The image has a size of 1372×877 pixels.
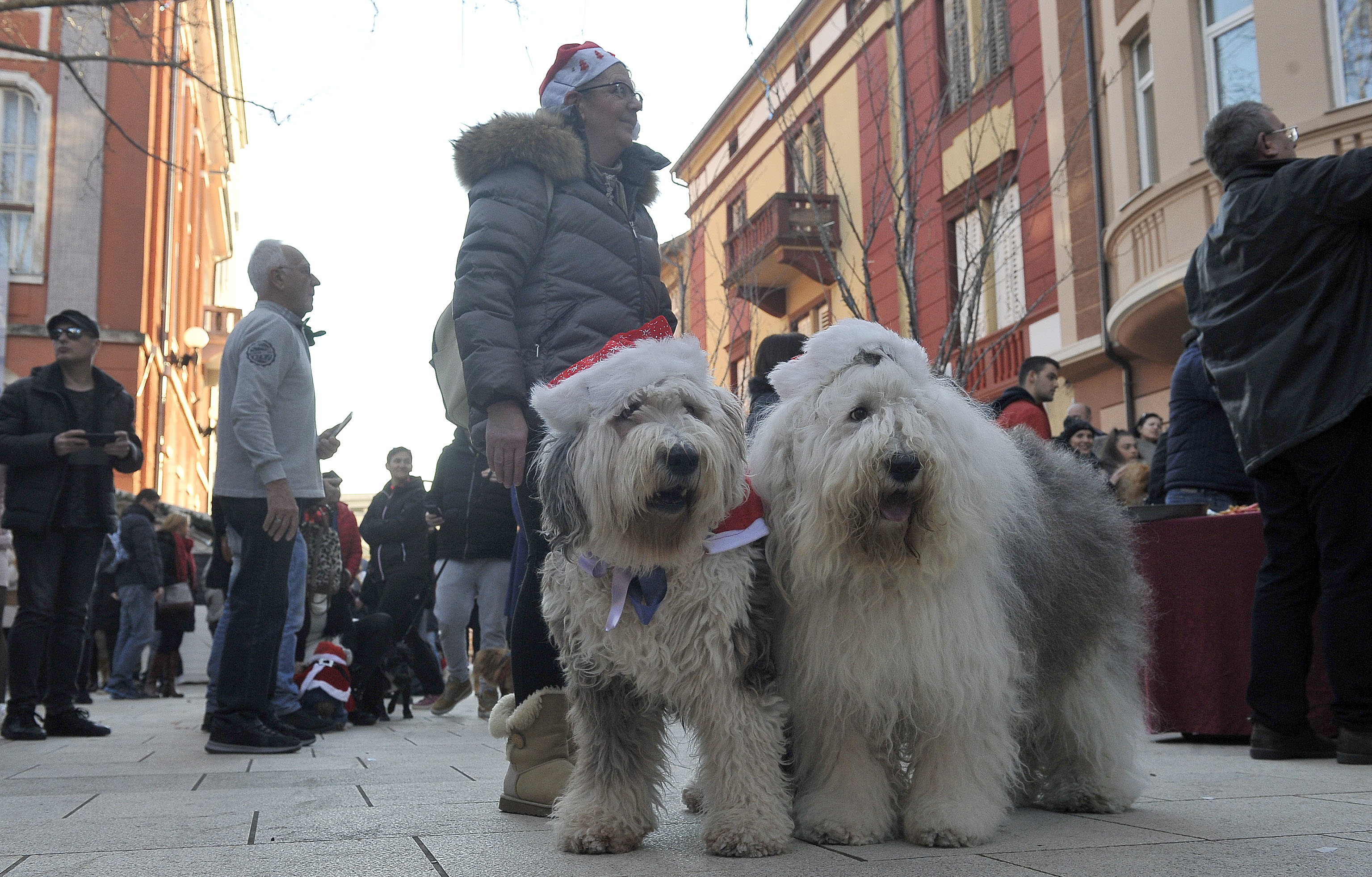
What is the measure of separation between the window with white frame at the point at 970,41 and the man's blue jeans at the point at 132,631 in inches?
443

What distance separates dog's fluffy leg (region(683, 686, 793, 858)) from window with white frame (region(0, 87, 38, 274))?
791 inches

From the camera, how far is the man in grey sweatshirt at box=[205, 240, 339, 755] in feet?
17.1

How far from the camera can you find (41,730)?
20.1 feet

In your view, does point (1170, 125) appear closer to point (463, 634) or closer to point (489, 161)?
point (463, 634)

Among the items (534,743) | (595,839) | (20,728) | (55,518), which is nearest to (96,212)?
(55,518)

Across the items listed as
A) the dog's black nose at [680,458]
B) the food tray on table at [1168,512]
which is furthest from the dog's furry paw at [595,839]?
the food tray on table at [1168,512]

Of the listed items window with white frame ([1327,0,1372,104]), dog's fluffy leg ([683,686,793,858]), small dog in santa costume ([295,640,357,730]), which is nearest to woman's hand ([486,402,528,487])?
dog's fluffy leg ([683,686,793,858])

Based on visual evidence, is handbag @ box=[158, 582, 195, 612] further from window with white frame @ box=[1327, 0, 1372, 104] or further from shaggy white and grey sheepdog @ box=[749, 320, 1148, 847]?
window with white frame @ box=[1327, 0, 1372, 104]

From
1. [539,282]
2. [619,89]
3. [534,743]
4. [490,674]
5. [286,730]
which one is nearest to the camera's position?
[534,743]

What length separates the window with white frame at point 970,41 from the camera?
15.6 m

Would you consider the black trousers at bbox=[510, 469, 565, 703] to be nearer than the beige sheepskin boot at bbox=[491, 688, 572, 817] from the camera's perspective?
No

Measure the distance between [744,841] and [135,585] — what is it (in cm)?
970

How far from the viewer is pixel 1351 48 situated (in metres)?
11.1

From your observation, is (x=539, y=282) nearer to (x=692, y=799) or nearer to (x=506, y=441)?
(x=506, y=441)
